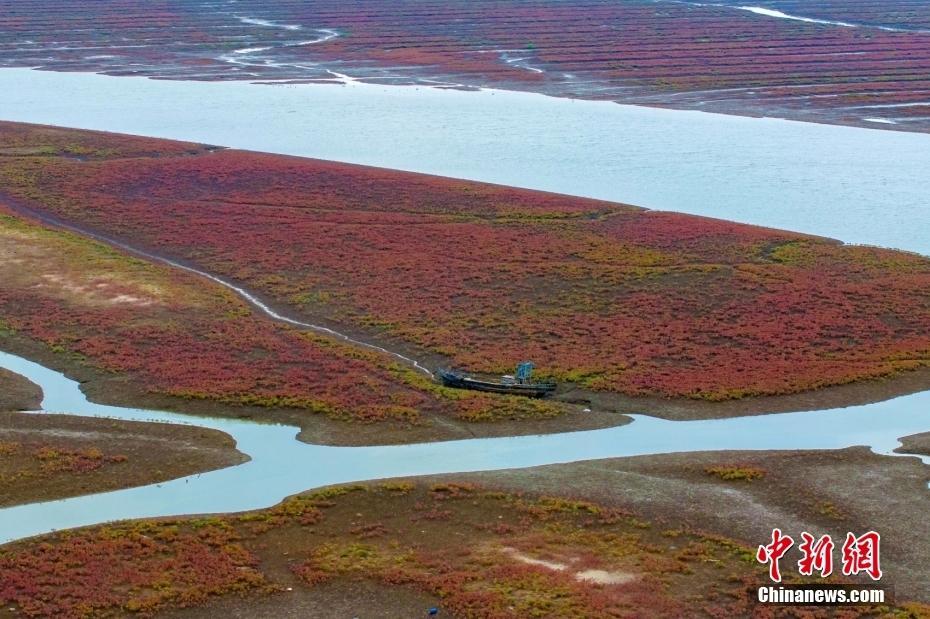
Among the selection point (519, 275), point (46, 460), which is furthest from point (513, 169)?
point (46, 460)

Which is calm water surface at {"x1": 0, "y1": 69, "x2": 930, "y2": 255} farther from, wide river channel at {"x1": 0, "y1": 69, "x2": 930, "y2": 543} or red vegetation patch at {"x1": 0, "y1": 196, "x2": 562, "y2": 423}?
red vegetation patch at {"x1": 0, "y1": 196, "x2": 562, "y2": 423}

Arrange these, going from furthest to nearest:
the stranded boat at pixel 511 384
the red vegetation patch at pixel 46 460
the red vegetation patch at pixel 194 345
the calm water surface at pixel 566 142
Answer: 1. the calm water surface at pixel 566 142
2. the stranded boat at pixel 511 384
3. the red vegetation patch at pixel 194 345
4. the red vegetation patch at pixel 46 460

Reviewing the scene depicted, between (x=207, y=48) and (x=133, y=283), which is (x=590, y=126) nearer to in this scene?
(x=133, y=283)

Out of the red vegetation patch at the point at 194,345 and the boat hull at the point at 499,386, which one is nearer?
the red vegetation patch at the point at 194,345

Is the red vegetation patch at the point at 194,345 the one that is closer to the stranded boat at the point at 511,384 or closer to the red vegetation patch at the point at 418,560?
the stranded boat at the point at 511,384

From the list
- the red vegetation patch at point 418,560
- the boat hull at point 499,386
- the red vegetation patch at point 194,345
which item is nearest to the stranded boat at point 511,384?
the boat hull at point 499,386

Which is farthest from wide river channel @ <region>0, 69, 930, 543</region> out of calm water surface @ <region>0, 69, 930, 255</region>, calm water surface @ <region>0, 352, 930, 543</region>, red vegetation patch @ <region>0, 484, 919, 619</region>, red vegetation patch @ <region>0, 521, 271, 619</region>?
red vegetation patch @ <region>0, 484, 919, 619</region>
